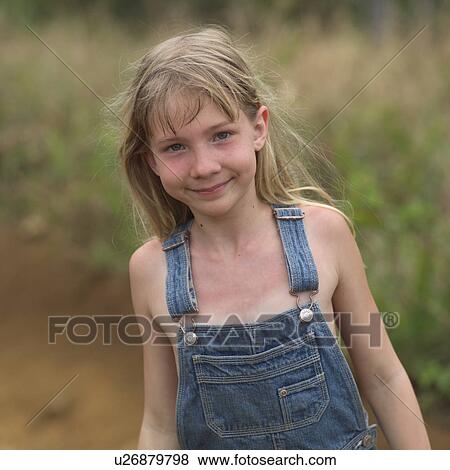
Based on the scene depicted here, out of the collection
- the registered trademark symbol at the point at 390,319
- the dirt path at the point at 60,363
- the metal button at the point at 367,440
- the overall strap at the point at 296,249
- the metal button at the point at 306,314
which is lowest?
the metal button at the point at 367,440

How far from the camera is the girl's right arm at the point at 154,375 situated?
161 centimetres

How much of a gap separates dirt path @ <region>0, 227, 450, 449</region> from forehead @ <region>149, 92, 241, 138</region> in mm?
1924

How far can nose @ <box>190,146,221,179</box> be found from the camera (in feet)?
4.63

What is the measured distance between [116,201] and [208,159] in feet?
7.38

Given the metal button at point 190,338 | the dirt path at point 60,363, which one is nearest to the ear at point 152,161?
Answer: the metal button at point 190,338

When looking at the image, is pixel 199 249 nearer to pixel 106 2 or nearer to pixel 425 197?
pixel 425 197

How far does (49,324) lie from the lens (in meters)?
4.04

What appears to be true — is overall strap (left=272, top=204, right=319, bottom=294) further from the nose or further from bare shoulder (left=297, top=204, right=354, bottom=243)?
the nose

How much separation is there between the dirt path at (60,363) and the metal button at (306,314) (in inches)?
64.9

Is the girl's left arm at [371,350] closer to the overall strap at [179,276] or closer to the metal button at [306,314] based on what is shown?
the metal button at [306,314]

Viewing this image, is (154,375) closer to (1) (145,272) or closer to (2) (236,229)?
(1) (145,272)

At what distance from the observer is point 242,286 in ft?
4.98

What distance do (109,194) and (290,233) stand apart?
7.43 ft

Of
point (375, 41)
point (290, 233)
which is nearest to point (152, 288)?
point (290, 233)
